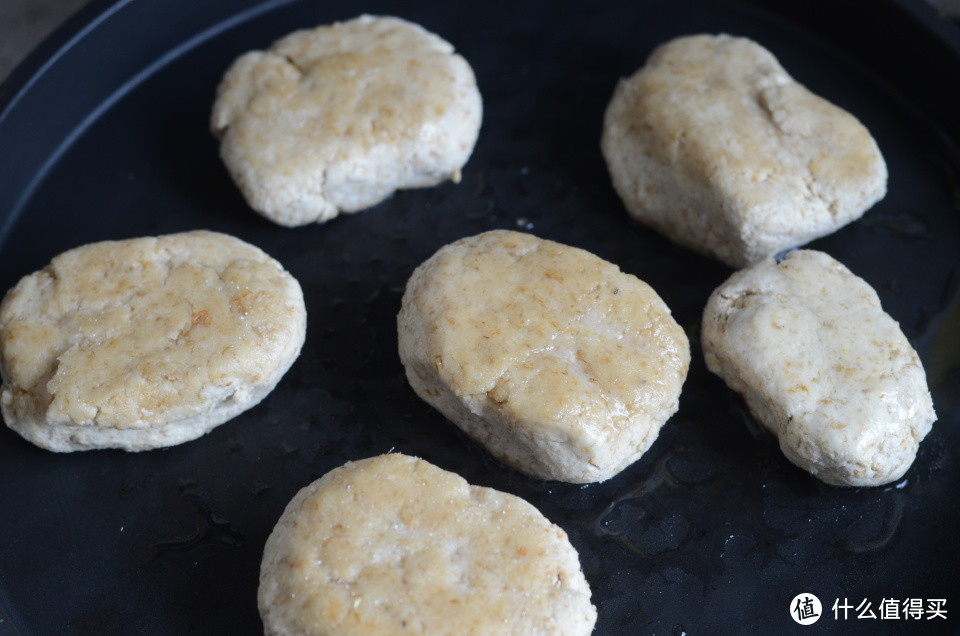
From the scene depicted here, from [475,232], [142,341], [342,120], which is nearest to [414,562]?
[142,341]

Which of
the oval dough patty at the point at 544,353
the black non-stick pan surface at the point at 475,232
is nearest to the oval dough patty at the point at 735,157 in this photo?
the black non-stick pan surface at the point at 475,232

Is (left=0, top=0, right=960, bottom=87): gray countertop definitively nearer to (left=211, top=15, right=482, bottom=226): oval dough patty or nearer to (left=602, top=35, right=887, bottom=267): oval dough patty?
(left=211, top=15, right=482, bottom=226): oval dough patty

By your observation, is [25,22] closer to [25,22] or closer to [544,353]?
[25,22]

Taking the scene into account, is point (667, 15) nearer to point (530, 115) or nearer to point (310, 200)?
point (530, 115)

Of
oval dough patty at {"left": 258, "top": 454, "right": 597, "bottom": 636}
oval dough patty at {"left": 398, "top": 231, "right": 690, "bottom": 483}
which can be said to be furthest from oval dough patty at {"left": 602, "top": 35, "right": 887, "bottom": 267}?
oval dough patty at {"left": 258, "top": 454, "right": 597, "bottom": 636}

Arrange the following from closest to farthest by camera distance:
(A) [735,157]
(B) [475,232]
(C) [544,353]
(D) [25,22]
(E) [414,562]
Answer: (E) [414,562]
(C) [544,353]
(A) [735,157]
(B) [475,232]
(D) [25,22]

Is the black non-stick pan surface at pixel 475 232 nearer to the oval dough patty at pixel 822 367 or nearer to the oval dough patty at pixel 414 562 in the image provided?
the oval dough patty at pixel 822 367
